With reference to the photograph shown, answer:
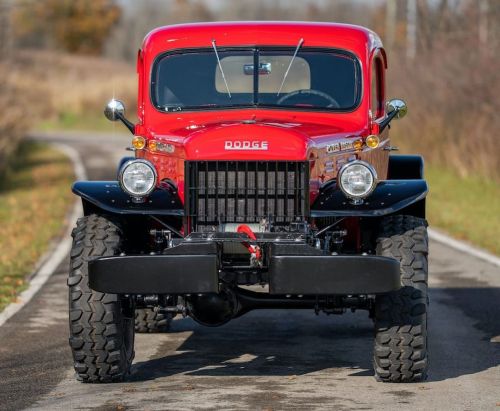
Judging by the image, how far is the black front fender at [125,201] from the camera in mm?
8992

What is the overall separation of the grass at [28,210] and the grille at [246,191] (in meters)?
4.10

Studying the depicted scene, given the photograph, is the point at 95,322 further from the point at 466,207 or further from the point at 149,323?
the point at 466,207

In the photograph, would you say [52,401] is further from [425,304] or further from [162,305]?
[425,304]

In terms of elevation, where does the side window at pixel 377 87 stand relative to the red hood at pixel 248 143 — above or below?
above

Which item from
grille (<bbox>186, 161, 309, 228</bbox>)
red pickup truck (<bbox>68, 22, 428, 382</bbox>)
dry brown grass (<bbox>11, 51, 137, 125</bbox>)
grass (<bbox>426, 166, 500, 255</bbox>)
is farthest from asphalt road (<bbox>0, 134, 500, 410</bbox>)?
dry brown grass (<bbox>11, 51, 137, 125</bbox>)

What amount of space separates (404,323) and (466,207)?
13.8m

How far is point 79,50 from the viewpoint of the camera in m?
98.7

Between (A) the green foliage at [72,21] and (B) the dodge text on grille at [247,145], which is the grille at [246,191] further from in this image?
(A) the green foliage at [72,21]

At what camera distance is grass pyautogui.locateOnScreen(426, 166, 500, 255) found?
18.8 metres

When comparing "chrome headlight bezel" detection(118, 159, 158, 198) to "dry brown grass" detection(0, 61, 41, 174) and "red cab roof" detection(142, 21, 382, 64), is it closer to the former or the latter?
"red cab roof" detection(142, 21, 382, 64)

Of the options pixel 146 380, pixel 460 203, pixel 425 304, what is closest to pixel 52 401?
pixel 146 380

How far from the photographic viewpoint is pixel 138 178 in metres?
9.07

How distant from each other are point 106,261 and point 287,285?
108 centimetres

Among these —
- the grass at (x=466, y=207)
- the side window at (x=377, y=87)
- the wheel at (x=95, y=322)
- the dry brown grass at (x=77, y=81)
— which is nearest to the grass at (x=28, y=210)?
the wheel at (x=95, y=322)
